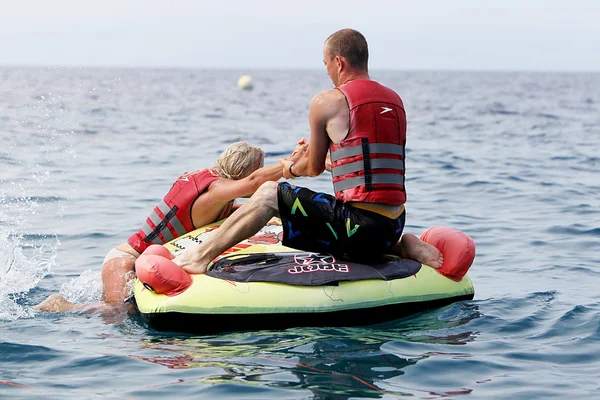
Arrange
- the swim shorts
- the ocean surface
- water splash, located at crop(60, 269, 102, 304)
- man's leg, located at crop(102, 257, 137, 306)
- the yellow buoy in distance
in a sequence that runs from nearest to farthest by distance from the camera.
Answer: the ocean surface
the swim shorts
man's leg, located at crop(102, 257, 137, 306)
water splash, located at crop(60, 269, 102, 304)
the yellow buoy in distance

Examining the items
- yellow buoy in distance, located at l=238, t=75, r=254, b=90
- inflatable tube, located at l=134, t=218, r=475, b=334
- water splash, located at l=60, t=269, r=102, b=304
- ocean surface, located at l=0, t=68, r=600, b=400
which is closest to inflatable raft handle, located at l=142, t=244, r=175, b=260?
inflatable tube, located at l=134, t=218, r=475, b=334

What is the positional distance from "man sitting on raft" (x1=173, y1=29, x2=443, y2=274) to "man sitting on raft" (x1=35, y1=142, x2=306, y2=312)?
2.03ft

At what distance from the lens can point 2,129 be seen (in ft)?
65.4

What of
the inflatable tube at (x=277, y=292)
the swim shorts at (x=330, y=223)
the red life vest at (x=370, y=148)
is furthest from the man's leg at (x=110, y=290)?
the red life vest at (x=370, y=148)

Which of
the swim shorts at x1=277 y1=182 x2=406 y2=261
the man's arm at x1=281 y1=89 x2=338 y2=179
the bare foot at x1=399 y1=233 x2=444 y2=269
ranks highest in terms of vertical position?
the man's arm at x1=281 y1=89 x2=338 y2=179

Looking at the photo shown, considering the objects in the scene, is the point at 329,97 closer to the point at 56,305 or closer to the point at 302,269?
the point at 302,269

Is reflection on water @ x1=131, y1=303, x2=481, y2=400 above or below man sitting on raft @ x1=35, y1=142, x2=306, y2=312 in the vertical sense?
below

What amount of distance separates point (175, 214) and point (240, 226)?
42.9 inches

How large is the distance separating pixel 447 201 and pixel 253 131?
37.8 feet

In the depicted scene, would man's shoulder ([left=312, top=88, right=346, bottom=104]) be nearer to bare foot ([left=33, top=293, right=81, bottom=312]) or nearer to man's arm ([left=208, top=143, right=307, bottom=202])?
man's arm ([left=208, top=143, right=307, bottom=202])

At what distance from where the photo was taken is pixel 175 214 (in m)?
6.63

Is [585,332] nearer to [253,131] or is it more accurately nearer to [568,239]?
[568,239]

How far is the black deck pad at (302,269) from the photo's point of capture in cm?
570

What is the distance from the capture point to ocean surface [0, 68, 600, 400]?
186 inches
